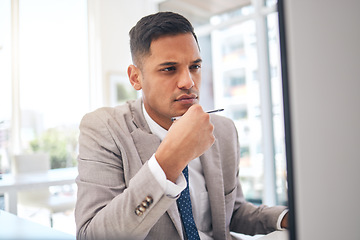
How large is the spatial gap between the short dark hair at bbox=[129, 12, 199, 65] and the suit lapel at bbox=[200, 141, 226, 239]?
417mm

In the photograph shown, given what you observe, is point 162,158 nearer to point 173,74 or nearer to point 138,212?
point 138,212

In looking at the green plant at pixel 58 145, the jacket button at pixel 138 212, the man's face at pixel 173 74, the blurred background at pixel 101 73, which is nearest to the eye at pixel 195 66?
the man's face at pixel 173 74

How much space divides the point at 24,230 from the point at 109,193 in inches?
8.4

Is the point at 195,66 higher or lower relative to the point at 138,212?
higher

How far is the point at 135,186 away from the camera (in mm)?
618

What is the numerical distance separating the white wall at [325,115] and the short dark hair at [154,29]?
2.61ft

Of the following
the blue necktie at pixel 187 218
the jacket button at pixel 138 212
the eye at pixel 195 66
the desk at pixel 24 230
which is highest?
the eye at pixel 195 66

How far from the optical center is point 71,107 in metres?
4.60

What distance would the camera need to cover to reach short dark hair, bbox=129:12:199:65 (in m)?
0.99

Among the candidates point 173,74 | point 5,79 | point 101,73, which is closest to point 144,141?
point 173,74

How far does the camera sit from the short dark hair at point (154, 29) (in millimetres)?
994

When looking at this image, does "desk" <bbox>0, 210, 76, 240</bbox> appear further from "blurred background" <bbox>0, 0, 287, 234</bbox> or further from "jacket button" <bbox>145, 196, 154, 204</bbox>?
"blurred background" <bbox>0, 0, 287, 234</bbox>

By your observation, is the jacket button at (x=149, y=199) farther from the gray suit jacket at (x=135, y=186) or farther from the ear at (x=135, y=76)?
the ear at (x=135, y=76)

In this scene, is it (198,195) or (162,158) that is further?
(198,195)
